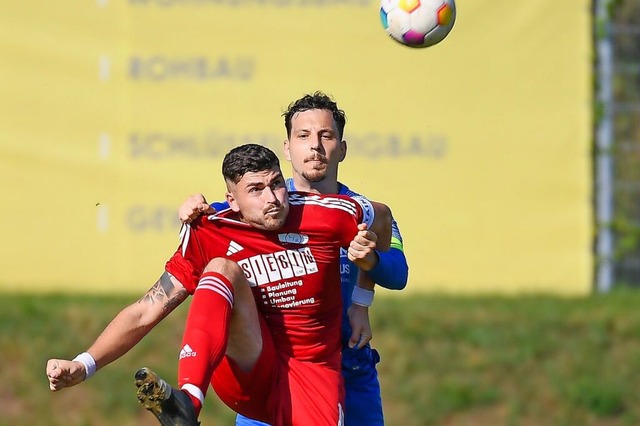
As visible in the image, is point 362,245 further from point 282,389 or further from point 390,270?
point 282,389

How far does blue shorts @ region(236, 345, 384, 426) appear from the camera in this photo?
23.7 feet

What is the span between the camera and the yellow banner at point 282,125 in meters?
12.0

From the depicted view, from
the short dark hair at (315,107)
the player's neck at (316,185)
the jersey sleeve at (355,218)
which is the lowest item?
the jersey sleeve at (355,218)

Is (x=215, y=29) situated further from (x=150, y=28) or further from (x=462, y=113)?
(x=462, y=113)

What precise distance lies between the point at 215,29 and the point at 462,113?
2.49 metres

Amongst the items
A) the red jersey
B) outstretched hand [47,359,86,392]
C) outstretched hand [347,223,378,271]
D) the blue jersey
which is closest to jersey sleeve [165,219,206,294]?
the red jersey

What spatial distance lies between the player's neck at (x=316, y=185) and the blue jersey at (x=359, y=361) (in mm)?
55

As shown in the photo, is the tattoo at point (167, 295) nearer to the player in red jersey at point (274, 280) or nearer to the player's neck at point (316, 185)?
the player in red jersey at point (274, 280)

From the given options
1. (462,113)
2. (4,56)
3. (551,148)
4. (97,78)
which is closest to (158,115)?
(97,78)

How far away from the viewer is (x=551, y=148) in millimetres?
12078

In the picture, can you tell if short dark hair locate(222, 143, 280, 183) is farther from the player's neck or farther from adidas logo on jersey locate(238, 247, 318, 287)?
the player's neck

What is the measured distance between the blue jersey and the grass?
4.40m

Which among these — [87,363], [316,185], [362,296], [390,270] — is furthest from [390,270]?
[87,363]

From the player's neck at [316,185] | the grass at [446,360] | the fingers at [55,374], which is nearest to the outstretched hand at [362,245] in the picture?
the player's neck at [316,185]
